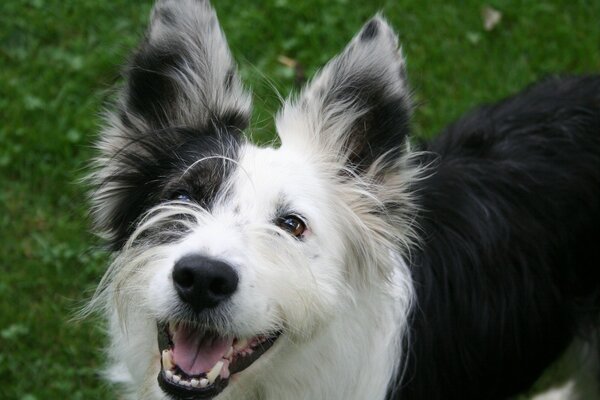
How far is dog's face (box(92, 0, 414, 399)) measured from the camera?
283 cm

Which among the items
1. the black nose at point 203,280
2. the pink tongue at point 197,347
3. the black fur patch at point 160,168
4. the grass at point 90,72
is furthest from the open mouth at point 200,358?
the grass at point 90,72

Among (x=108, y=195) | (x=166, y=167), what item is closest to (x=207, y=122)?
(x=166, y=167)

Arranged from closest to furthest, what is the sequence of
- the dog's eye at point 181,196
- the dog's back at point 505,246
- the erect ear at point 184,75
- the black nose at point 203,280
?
the black nose at point 203,280 → the dog's eye at point 181,196 → the erect ear at point 184,75 → the dog's back at point 505,246

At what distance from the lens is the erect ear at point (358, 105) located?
307 cm

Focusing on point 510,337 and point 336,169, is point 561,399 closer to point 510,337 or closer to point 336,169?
point 510,337

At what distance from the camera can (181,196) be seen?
120 inches

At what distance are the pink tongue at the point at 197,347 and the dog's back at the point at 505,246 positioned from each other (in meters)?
0.92

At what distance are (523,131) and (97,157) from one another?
1858 mm

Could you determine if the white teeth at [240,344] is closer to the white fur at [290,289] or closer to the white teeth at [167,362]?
the white fur at [290,289]

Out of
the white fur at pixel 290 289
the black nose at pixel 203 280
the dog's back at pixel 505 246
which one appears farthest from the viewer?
the dog's back at pixel 505 246

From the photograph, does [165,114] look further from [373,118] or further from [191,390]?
[191,390]

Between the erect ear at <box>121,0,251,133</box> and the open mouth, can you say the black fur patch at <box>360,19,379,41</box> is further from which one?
the open mouth

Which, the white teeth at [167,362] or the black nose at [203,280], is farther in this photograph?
the white teeth at [167,362]

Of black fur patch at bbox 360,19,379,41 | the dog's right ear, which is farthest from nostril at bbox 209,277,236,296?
black fur patch at bbox 360,19,379,41
